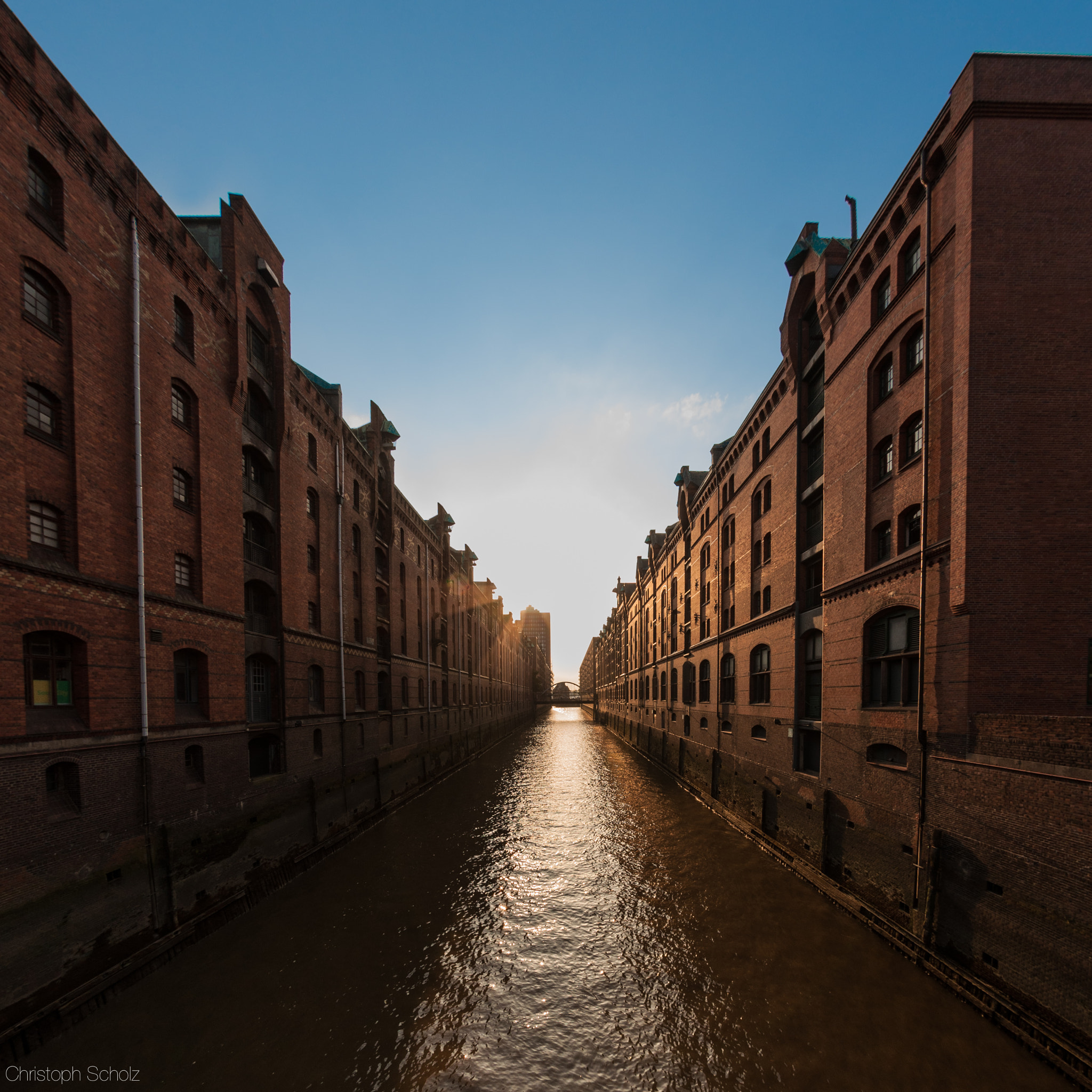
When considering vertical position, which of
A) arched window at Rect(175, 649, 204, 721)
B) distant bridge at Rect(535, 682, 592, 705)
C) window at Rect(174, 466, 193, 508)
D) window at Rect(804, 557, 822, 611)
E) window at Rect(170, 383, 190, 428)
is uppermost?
window at Rect(170, 383, 190, 428)

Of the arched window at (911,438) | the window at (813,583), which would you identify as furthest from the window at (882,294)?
the window at (813,583)

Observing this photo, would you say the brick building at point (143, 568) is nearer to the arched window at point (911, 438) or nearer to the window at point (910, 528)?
the window at point (910, 528)

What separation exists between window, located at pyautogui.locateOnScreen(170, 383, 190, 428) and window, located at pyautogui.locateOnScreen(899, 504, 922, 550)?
60.1 ft

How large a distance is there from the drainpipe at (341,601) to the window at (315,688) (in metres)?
0.85

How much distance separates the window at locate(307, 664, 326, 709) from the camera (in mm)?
18453

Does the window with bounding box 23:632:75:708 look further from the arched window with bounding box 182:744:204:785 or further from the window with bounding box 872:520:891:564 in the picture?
the window with bounding box 872:520:891:564

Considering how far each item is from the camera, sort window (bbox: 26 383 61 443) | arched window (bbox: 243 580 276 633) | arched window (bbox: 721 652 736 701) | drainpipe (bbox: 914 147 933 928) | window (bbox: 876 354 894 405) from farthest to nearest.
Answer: arched window (bbox: 721 652 736 701), arched window (bbox: 243 580 276 633), window (bbox: 876 354 894 405), drainpipe (bbox: 914 147 933 928), window (bbox: 26 383 61 443)

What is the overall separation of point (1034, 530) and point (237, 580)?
19265 millimetres

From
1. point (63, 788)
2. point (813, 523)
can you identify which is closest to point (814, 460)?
point (813, 523)

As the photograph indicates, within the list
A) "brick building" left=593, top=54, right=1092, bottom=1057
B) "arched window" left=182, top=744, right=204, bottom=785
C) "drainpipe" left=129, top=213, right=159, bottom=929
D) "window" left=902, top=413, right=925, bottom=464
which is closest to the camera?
"brick building" left=593, top=54, right=1092, bottom=1057

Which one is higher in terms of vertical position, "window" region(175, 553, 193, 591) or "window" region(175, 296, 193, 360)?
"window" region(175, 296, 193, 360)

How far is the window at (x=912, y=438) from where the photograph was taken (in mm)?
11836

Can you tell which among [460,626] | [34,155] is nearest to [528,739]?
[460,626]

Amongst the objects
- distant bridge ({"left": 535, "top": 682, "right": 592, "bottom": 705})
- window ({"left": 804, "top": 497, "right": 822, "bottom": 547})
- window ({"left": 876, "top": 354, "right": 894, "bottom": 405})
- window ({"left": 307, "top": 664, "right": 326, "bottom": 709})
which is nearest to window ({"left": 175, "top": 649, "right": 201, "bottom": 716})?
window ({"left": 307, "top": 664, "right": 326, "bottom": 709})
